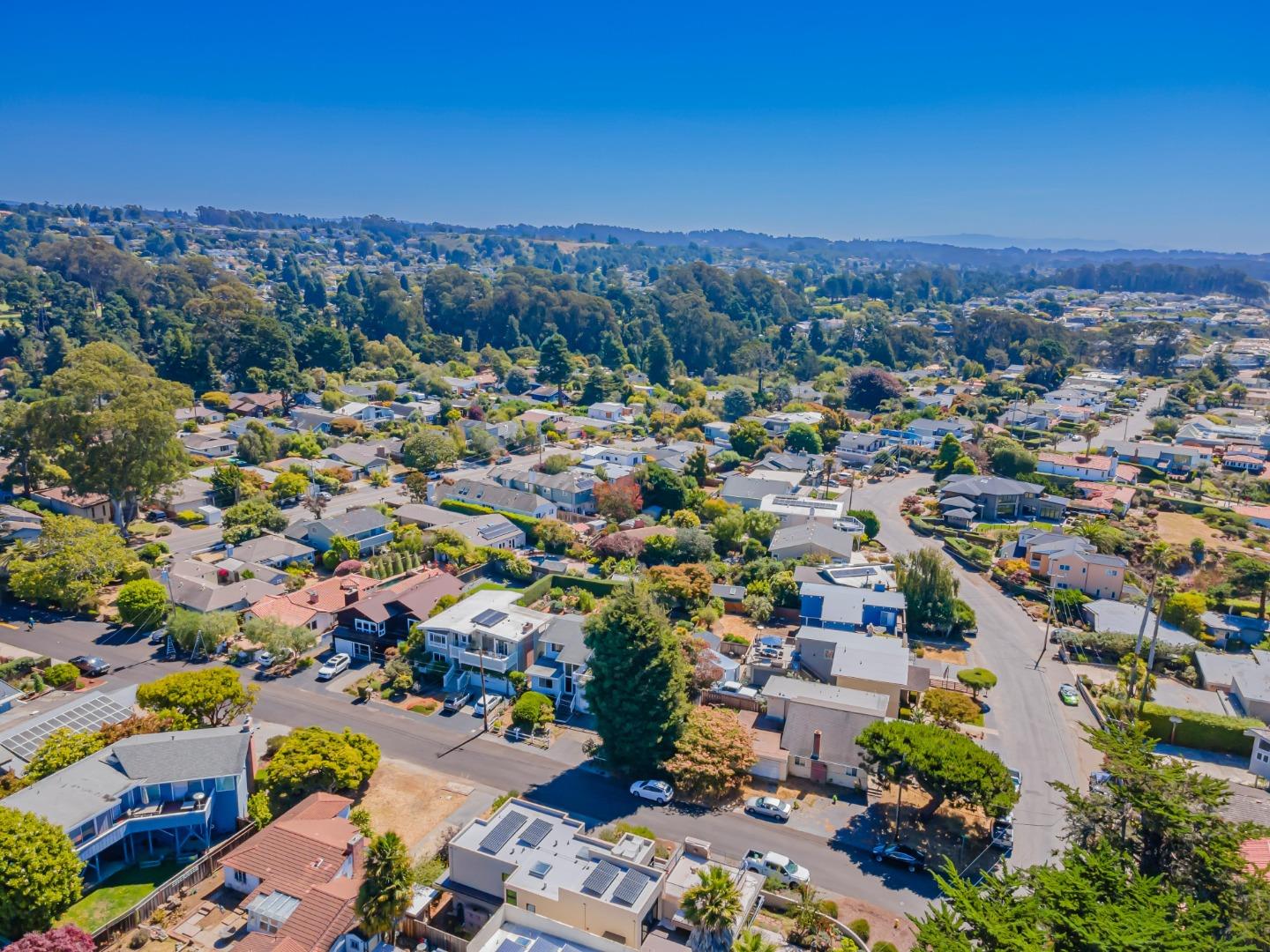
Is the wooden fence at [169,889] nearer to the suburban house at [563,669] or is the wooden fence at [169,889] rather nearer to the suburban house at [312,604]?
the suburban house at [563,669]

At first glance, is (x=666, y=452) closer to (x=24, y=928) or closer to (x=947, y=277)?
(x=24, y=928)

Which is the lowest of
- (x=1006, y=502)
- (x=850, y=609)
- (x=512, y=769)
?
(x=512, y=769)

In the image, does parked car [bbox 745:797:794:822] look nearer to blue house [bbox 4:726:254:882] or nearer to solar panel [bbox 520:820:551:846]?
solar panel [bbox 520:820:551:846]

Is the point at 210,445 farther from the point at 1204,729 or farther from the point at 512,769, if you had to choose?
the point at 1204,729

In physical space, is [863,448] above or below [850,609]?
above

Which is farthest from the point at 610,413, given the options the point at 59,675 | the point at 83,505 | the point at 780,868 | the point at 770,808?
the point at 780,868

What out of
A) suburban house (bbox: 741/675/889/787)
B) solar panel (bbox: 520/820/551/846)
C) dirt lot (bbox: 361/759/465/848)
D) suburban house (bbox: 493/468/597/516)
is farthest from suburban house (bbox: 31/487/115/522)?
suburban house (bbox: 741/675/889/787)

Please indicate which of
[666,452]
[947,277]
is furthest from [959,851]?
[947,277]
